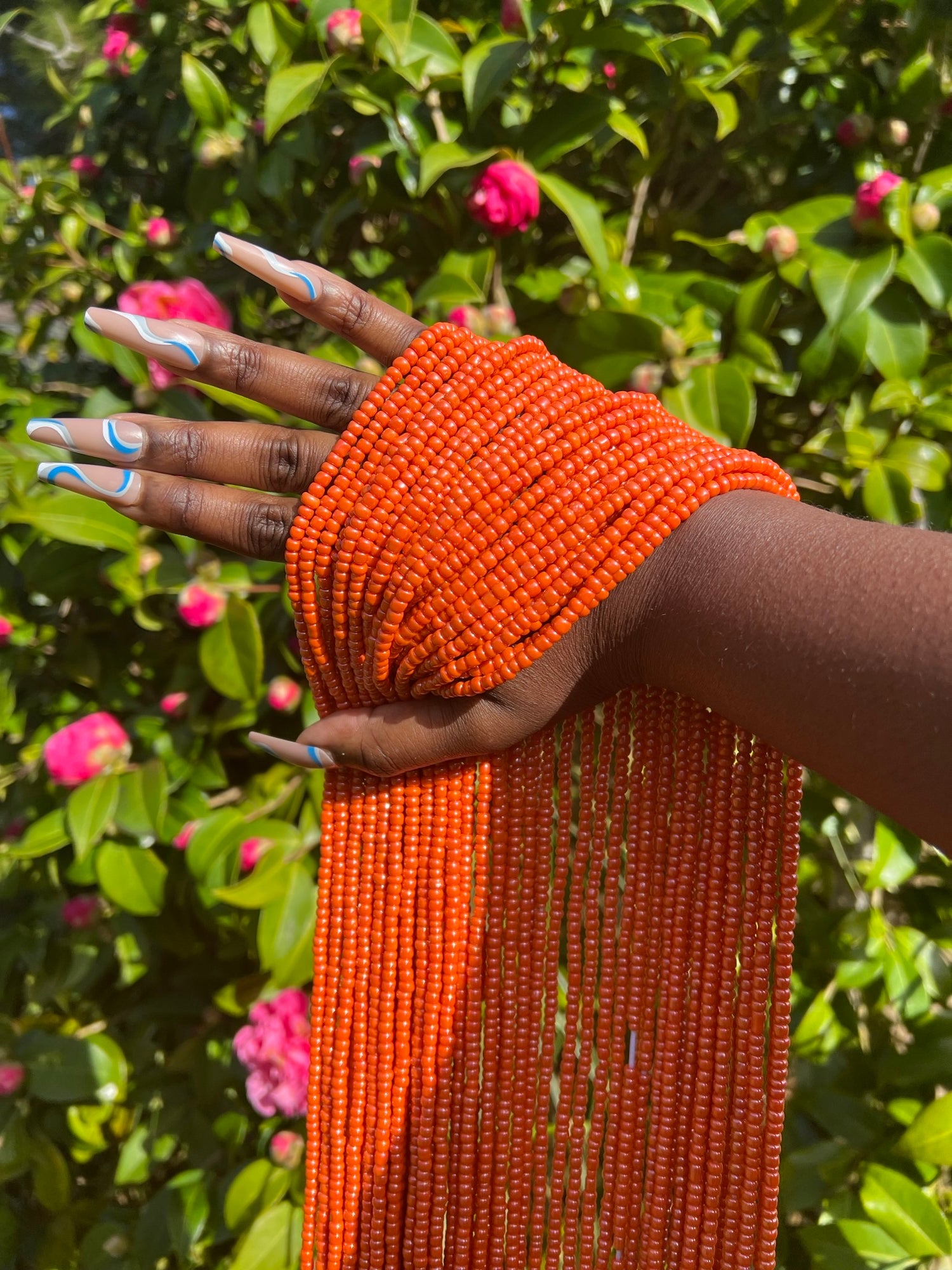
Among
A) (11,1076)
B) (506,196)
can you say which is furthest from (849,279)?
(11,1076)

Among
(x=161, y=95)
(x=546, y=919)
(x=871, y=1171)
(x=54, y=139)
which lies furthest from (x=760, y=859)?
(x=54, y=139)

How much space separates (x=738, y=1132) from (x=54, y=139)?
7.48 feet

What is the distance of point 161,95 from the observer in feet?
4.95

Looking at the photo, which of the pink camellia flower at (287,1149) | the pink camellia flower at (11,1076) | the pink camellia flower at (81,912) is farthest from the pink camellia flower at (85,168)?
the pink camellia flower at (287,1149)

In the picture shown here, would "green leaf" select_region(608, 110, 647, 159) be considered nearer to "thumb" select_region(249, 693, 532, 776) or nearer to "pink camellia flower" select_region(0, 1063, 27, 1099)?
"thumb" select_region(249, 693, 532, 776)

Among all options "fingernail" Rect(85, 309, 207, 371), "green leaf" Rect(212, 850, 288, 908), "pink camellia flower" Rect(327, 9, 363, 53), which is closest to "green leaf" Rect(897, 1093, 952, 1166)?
"green leaf" Rect(212, 850, 288, 908)

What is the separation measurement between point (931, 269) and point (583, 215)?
448 millimetres

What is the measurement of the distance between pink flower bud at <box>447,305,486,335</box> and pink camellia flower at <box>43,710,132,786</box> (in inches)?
29.7

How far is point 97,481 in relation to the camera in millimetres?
721

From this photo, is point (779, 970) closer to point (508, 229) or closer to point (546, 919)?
point (546, 919)

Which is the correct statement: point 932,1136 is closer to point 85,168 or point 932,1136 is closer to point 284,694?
point 284,694

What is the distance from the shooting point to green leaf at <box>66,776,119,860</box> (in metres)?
1.19

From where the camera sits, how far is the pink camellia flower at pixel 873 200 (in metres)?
1.08

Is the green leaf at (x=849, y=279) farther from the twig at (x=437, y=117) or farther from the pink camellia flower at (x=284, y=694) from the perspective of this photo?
the pink camellia flower at (x=284, y=694)
